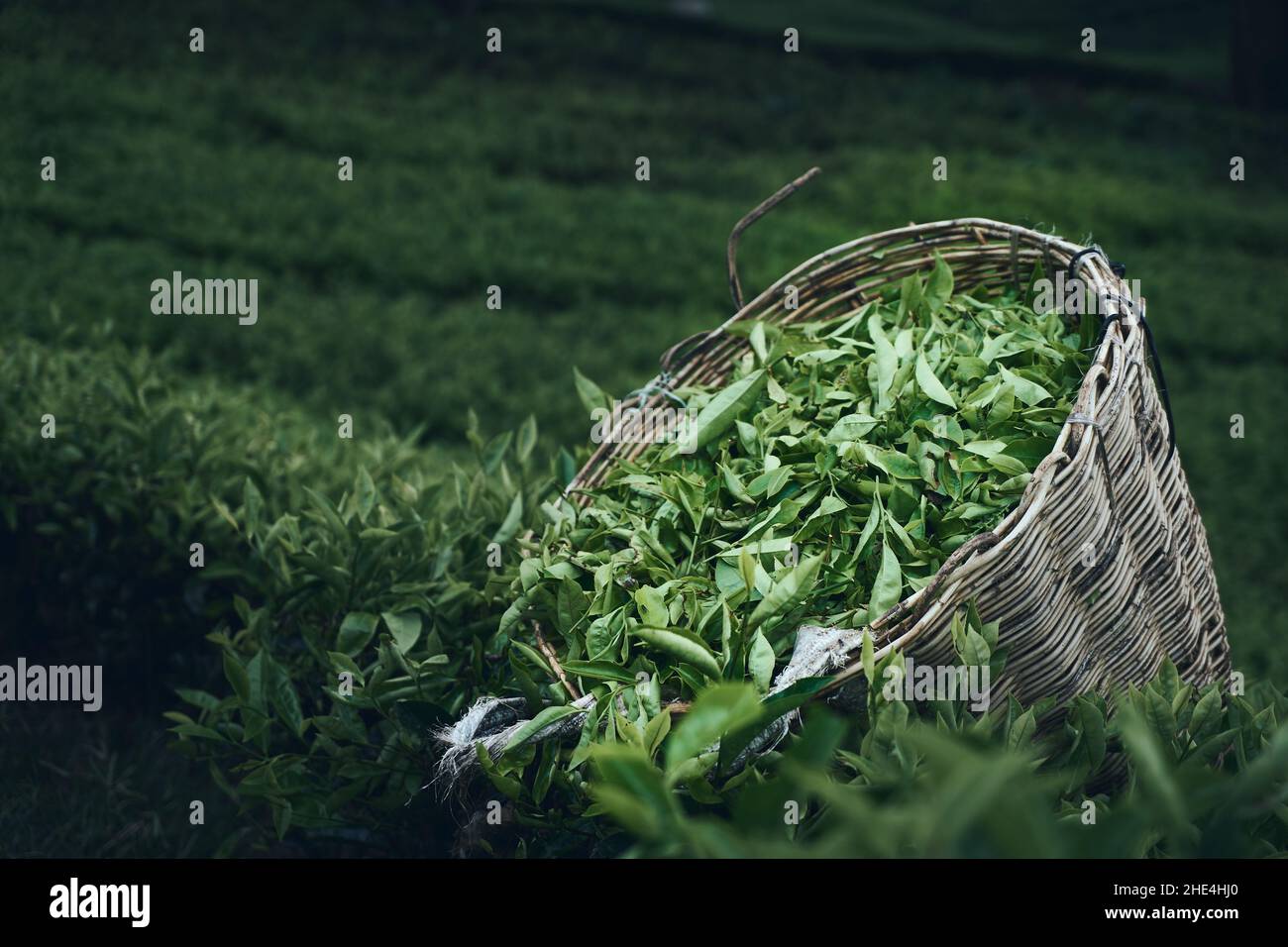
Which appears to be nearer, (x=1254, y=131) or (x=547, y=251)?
(x=547, y=251)

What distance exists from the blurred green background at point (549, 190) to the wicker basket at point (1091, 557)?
1424mm

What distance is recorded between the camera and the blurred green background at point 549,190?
4387mm

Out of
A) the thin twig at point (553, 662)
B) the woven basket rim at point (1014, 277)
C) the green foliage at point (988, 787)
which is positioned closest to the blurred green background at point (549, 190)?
the woven basket rim at point (1014, 277)

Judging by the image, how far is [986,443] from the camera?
73.6 inches

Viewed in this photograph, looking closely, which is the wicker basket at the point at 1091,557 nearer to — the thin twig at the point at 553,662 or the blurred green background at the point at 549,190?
the thin twig at the point at 553,662

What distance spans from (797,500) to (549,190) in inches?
168

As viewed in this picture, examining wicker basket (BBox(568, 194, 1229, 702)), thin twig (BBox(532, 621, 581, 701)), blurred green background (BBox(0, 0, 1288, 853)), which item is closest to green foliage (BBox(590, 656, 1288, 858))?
wicker basket (BBox(568, 194, 1229, 702))

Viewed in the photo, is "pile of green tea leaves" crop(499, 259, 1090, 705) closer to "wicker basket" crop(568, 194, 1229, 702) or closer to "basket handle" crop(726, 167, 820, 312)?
"wicker basket" crop(568, 194, 1229, 702)

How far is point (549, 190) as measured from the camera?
5820mm

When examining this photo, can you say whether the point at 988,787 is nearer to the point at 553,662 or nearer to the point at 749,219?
the point at 553,662

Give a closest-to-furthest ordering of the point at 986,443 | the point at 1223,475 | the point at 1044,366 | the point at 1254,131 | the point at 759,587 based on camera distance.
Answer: the point at 759,587, the point at 986,443, the point at 1044,366, the point at 1223,475, the point at 1254,131
